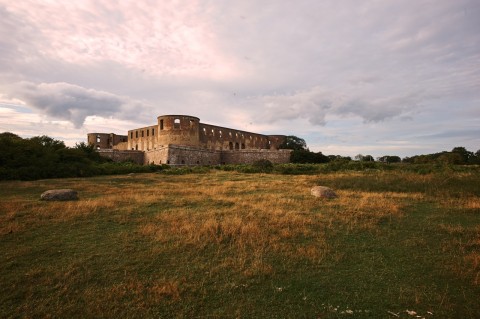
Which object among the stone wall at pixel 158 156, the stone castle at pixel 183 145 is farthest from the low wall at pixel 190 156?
the stone wall at pixel 158 156

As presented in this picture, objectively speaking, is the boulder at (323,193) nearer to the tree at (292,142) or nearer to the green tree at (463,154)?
the green tree at (463,154)

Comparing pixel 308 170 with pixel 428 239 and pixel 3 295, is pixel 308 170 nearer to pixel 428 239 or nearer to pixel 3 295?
pixel 428 239

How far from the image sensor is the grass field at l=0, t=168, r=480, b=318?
4.01 meters

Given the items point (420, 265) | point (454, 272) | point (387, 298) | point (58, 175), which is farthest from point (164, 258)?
point (58, 175)

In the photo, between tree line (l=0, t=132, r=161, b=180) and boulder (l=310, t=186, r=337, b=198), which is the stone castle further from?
boulder (l=310, t=186, r=337, b=198)

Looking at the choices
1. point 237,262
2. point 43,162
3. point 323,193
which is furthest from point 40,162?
point 237,262

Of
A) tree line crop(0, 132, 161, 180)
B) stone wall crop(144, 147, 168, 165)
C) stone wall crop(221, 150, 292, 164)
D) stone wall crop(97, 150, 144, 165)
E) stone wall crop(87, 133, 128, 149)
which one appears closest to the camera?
tree line crop(0, 132, 161, 180)

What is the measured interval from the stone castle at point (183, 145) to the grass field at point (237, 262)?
25.9m

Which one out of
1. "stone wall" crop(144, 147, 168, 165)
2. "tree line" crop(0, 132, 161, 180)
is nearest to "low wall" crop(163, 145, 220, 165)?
"stone wall" crop(144, 147, 168, 165)

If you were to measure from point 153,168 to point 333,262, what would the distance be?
85.6ft

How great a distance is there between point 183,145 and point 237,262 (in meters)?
34.1

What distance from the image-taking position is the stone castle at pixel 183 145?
36.2 metres

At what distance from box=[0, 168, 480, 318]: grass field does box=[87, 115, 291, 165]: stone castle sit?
25.9 m

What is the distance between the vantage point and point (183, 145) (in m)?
38.4
